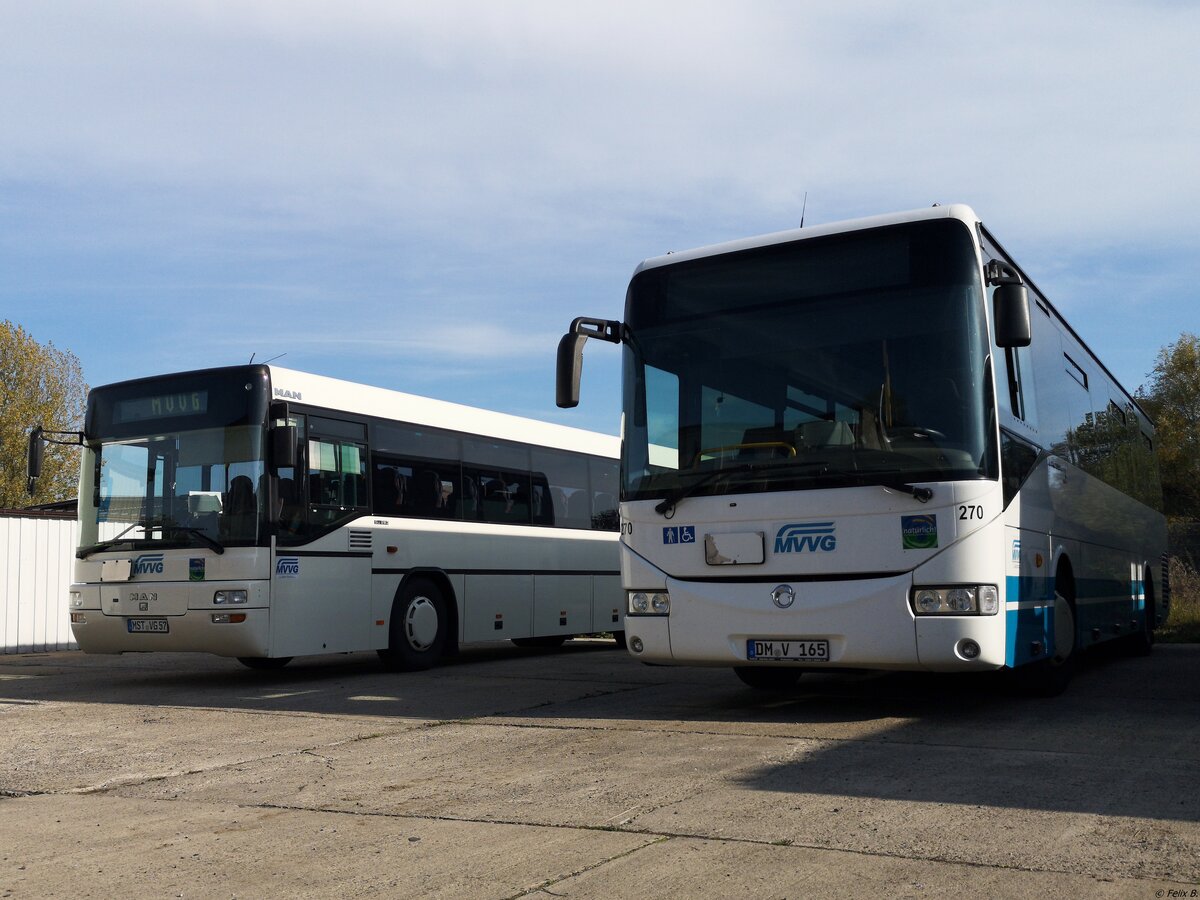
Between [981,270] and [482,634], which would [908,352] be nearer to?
[981,270]

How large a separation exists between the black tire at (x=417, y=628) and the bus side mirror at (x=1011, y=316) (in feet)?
26.7

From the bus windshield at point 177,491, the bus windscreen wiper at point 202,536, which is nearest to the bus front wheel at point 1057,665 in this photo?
the bus windshield at point 177,491

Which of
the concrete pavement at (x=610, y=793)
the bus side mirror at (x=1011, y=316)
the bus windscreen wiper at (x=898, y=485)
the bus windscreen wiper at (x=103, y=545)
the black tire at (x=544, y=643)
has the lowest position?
the black tire at (x=544, y=643)

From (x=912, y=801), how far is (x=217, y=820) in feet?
10.7

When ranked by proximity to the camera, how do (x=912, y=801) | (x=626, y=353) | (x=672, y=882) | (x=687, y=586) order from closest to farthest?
(x=672, y=882)
(x=912, y=801)
(x=687, y=586)
(x=626, y=353)

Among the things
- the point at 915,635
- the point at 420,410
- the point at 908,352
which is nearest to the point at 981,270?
the point at 908,352

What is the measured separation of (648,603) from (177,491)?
19.3ft

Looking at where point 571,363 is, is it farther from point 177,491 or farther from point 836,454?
point 177,491

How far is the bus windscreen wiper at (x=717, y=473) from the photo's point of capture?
825 cm

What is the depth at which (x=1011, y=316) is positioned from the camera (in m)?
7.84

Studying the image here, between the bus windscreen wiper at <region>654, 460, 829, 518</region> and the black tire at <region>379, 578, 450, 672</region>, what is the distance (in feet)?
19.7

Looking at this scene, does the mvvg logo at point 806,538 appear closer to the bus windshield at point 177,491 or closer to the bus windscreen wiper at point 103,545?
the bus windshield at point 177,491

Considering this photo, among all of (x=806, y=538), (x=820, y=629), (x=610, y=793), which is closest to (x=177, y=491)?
(x=806, y=538)

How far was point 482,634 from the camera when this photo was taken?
1520 cm
